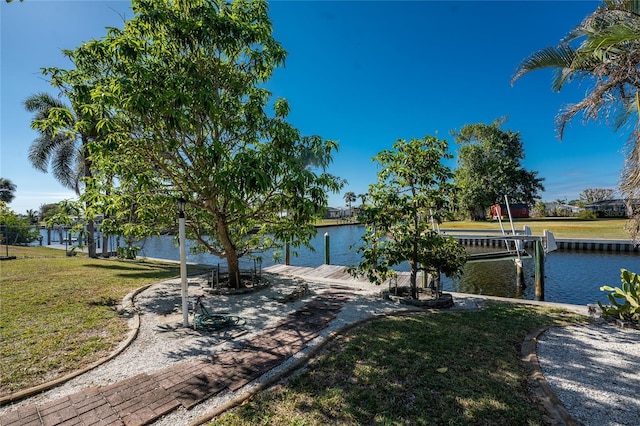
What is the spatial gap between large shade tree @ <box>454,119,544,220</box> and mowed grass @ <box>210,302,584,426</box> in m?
35.7

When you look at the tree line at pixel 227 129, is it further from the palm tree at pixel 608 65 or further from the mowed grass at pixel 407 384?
the mowed grass at pixel 407 384

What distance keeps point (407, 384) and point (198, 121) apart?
6.14 m

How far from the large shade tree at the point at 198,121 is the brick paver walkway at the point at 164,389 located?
7.75 feet

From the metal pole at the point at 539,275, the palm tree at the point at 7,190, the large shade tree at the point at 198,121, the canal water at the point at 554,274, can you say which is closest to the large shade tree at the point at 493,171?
the canal water at the point at 554,274

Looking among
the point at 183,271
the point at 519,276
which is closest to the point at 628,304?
the point at 519,276

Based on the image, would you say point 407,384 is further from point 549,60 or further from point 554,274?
point 554,274

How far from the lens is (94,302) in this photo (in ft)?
20.7

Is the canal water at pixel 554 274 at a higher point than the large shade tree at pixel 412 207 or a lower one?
lower

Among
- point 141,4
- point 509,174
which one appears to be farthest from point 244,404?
point 509,174

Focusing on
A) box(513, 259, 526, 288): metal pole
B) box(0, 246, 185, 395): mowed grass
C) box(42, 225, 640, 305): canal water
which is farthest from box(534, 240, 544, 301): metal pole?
box(0, 246, 185, 395): mowed grass

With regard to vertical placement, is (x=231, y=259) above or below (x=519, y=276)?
above

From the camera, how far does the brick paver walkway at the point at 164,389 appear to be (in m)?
2.72

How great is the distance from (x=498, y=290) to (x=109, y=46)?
45.0 feet

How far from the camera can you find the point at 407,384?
322cm
